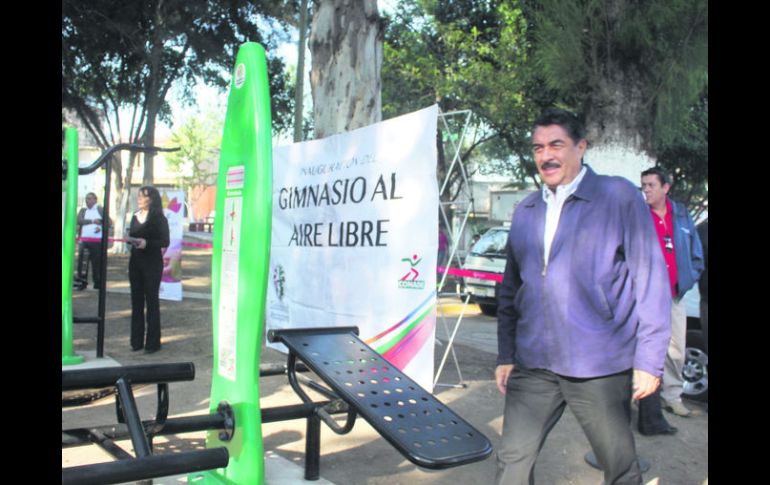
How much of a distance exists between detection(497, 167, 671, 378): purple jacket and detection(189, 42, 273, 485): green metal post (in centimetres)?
128

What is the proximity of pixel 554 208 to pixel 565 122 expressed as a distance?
1.23 feet

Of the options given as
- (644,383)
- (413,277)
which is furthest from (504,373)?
(413,277)

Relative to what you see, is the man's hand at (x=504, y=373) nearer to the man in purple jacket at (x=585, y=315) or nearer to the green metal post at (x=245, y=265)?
the man in purple jacket at (x=585, y=315)

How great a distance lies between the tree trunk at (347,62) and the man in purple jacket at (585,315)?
4.35 meters

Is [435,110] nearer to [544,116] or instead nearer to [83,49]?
[544,116]

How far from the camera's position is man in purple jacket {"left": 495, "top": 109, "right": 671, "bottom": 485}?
2.73 metres

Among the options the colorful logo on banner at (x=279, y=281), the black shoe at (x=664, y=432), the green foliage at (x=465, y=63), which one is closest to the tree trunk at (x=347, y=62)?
the colorful logo on banner at (x=279, y=281)

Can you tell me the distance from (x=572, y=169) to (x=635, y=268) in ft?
1.64

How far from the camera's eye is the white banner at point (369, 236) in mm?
5250

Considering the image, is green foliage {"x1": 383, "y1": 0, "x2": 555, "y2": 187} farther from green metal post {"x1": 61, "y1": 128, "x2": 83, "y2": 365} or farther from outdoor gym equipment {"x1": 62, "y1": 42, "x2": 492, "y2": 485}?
outdoor gym equipment {"x1": 62, "y1": 42, "x2": 492, "y2": 485}

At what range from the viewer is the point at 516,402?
2932 mm

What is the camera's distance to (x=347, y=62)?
7.05 metres

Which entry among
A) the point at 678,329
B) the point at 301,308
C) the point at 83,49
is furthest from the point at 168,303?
the point at 678,329

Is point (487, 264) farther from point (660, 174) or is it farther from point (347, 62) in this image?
point (660, 174)
